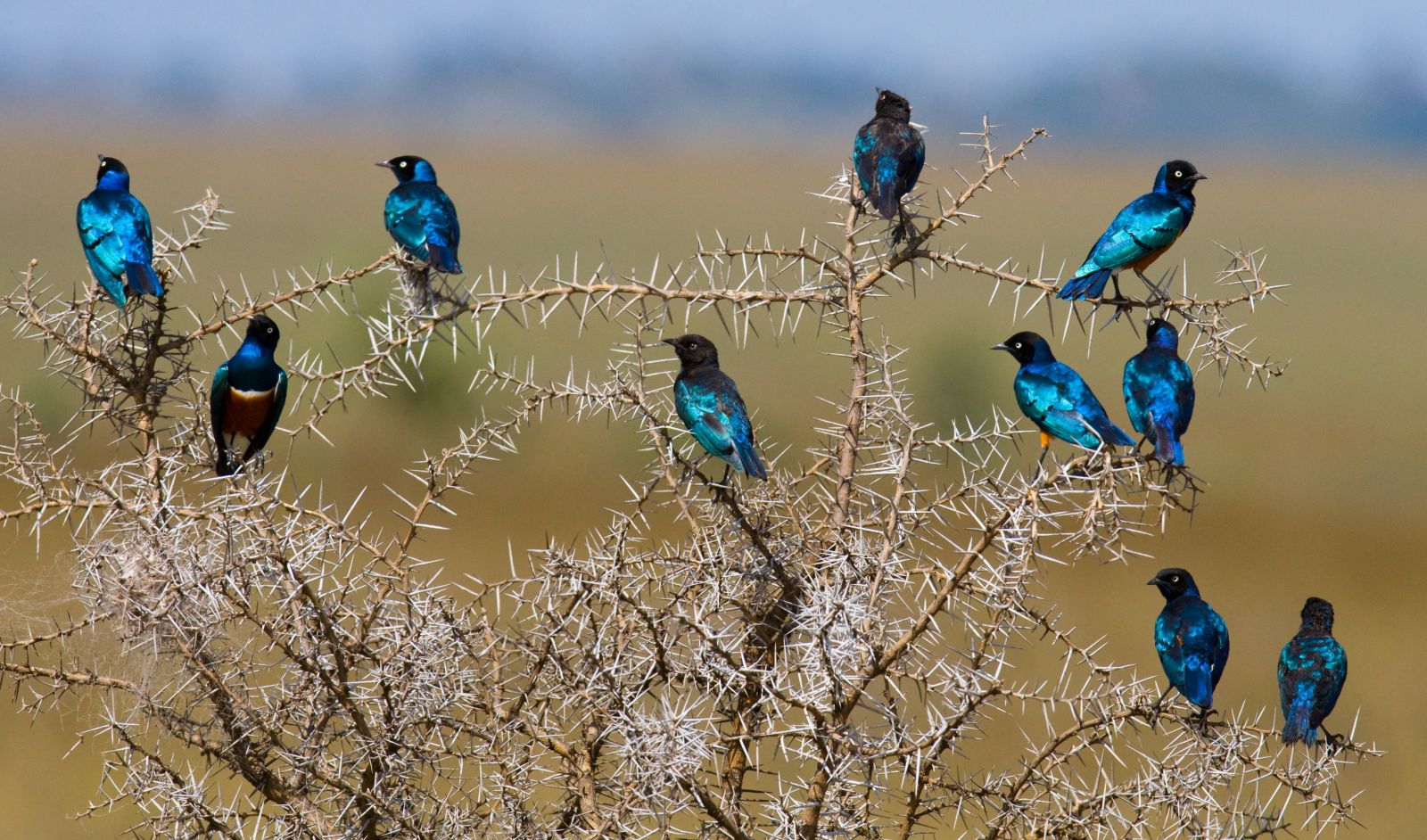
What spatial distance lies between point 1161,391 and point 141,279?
Answer: 280cm

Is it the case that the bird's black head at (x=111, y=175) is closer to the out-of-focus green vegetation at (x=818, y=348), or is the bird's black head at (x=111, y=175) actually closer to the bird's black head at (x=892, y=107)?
the out-of-focus green vegetation at (x=818, y=348)

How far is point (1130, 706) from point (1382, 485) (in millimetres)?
47775

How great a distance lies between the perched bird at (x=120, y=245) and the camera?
4000mm

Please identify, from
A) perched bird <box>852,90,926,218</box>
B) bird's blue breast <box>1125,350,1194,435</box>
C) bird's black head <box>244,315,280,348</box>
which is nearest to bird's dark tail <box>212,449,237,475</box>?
bird's black head <box>244,315,280,348</box>

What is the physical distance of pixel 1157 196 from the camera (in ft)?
15.5

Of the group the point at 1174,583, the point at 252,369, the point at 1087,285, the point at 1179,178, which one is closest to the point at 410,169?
the point at 252,369

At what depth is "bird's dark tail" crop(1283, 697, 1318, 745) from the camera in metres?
4.38

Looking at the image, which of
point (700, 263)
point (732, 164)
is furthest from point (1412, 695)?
point (732, 164)

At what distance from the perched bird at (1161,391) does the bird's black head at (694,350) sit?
1251 mm

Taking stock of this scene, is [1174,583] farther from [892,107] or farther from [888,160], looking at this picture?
[892,107]

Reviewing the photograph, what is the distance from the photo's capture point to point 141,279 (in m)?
3.99

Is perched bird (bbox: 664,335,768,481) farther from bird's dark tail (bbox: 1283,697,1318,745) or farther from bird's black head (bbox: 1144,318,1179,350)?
bird's dark tail (bbox: 1283,697,1318,745)

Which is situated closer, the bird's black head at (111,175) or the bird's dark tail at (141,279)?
the bird's dark tail at (141,279)

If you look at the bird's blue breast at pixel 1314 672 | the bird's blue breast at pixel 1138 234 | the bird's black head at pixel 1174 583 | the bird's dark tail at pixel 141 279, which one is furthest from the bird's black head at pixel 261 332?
the bird's blue breast at pixel 1314 672
